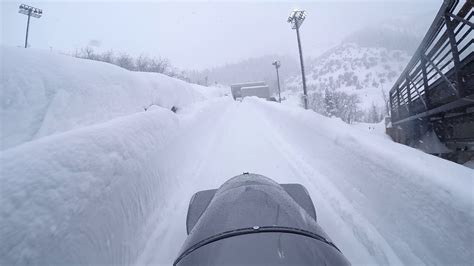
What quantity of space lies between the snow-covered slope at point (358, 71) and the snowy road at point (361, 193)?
5956 centimetres

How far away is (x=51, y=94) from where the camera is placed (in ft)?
13.0

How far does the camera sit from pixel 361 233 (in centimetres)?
242

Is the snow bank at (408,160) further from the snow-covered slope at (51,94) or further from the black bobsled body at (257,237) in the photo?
the snow-covered slope at (51,94)

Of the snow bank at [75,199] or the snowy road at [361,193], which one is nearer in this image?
the snow bank at [75,199]

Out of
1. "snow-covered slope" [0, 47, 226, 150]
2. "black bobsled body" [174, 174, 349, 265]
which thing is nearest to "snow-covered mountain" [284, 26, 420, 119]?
"snow-covered slope" [0, 47, 226, 150]

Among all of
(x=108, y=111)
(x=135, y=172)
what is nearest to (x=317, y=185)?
(x=135, y=172)

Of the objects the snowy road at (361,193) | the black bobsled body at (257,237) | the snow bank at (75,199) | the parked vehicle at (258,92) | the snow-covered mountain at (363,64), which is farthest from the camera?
the snow-covered mountain at (363,64)

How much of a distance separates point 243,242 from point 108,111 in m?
4.86

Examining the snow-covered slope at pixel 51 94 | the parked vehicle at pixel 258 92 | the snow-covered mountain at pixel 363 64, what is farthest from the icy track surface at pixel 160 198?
the snow-covered mountain at pixel 363 64

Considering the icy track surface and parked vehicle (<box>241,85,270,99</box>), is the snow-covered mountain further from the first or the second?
the icy track surface

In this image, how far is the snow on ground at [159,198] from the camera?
139 centimetres

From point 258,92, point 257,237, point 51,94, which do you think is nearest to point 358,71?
point 258,92

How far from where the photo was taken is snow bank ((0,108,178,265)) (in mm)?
1256

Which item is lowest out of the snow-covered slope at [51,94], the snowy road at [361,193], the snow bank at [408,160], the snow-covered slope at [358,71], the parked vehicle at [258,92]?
the snowy road at [361,193]
